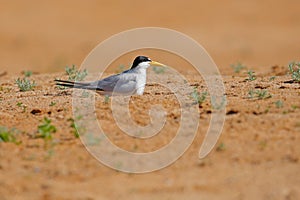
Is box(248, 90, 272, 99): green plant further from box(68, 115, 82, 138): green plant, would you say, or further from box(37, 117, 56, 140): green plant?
box(37, 117, 56, 140): green plant

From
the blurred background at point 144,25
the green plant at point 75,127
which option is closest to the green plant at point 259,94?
A: the green plant at point 75,127

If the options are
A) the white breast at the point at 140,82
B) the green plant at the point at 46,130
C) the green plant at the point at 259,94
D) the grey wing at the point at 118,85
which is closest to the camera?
the green plant at the point at 46,130

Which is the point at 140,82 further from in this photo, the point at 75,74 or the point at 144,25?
the point at 144,25

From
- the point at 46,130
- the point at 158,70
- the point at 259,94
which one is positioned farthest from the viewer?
the point at 158,70

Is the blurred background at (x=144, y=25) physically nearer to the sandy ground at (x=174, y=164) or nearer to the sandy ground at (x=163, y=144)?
the sandy ground at (x=163, y=144)

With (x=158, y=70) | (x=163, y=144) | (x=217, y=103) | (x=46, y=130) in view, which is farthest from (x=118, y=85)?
(x=158, y=70)

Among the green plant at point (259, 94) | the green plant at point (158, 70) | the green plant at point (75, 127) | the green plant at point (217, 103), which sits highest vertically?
the green plant at point (158, 70)

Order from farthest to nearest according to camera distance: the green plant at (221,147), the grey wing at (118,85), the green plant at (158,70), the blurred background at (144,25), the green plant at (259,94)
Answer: the blurred background at (144,25)
the green plant at (158,70)
the grey wing at (118,85)
the green plant at (259,94)
the green plant at (221,147)

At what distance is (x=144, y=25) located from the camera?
2492 centimetres

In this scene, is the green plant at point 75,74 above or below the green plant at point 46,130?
above

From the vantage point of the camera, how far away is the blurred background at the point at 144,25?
21016mm

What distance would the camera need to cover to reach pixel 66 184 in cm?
630

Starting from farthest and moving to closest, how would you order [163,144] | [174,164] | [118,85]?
[118,85], [163,144], [174,164]

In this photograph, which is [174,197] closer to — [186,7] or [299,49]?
[299,49]
